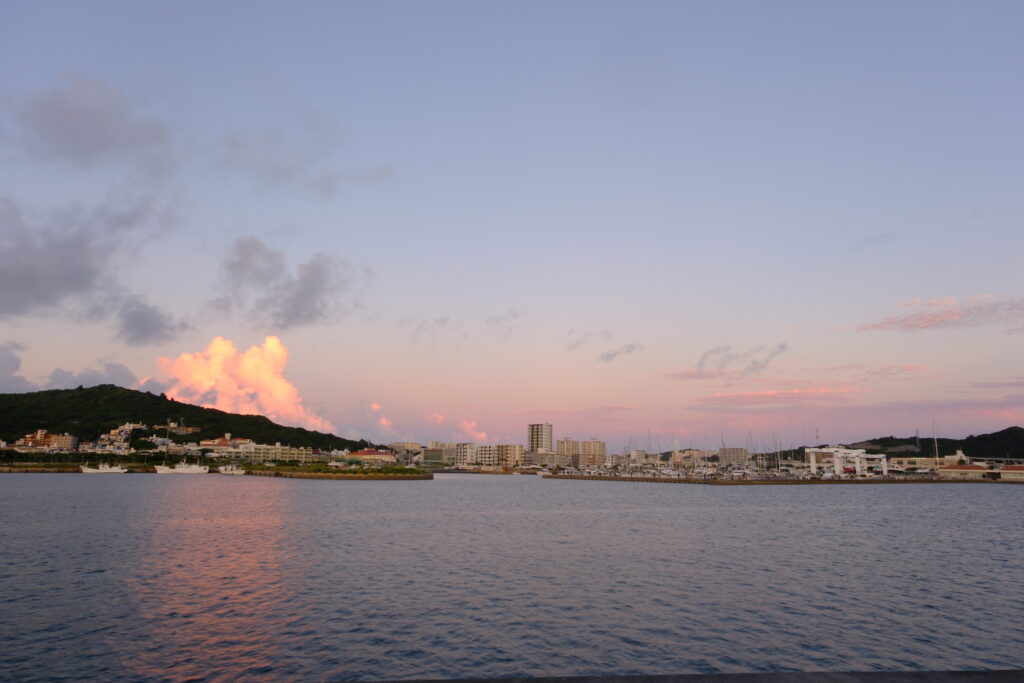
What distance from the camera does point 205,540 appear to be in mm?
56688

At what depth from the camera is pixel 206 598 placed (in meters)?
33.3

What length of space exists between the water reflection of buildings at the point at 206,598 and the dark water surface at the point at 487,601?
0.15 metres

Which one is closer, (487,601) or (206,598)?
Result: (206,598)

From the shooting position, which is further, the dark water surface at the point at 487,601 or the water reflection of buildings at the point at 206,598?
the dark water surface at the point at 487,601

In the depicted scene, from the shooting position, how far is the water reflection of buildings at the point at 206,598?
23.3 meters

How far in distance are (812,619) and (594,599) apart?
10.6m

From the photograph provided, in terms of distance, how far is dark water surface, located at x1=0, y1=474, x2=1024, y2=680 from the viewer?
23781 millimetres

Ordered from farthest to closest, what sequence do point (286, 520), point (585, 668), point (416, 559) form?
1. point (286, 520)
2. point (416, 559)
3. point (585, 668)

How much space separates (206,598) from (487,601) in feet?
48.5

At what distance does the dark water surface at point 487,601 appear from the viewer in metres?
23.8

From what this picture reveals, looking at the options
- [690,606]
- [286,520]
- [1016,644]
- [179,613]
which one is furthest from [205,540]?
[1016,644]

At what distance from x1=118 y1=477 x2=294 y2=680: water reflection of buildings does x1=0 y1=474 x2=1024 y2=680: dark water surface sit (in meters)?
0.15

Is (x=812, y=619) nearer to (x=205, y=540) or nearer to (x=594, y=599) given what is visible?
(x=594, y=599)

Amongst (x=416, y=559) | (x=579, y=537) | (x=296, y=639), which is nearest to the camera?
(x=296, y=639)
